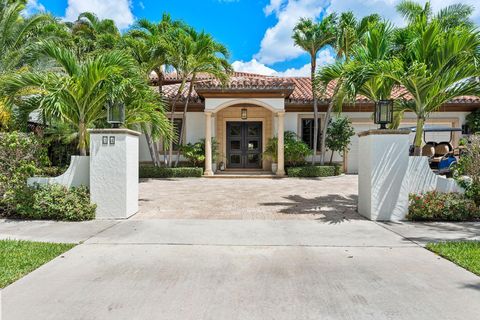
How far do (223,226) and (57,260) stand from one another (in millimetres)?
2903

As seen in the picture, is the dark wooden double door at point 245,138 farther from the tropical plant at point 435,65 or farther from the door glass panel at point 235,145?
the tropical plant at point 435,65

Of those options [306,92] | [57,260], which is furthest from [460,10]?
[57,260]

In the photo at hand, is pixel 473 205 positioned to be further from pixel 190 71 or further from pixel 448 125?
pixel 448 125

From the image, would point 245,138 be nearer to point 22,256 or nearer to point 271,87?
point 271,87

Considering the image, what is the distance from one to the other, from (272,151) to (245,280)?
12.9m

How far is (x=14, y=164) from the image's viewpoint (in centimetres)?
674

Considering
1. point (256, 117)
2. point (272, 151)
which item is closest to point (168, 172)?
point (272, 151)

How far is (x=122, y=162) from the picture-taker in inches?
259

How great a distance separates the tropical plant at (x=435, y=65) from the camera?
6.28m

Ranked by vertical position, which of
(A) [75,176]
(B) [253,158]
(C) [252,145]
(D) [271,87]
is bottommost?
(A) [75,176]

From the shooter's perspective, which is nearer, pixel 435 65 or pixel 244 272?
pixel 244 272

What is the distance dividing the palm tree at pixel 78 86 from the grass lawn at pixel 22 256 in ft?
9.17

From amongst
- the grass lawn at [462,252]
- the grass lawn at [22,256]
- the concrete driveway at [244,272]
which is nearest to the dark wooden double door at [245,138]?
the concrete driveway at [244,272]

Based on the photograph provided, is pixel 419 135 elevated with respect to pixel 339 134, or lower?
lower
